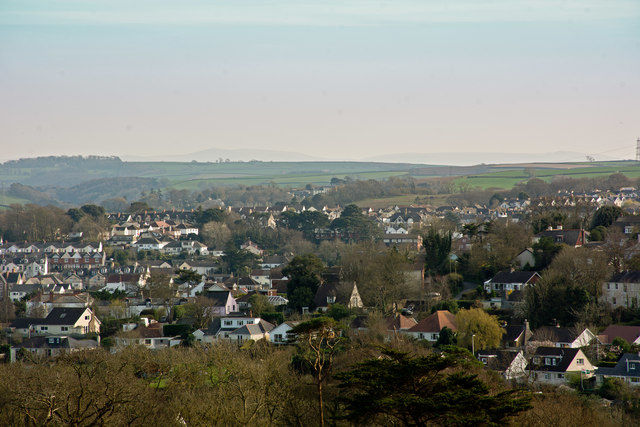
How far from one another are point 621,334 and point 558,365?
14.5 ft

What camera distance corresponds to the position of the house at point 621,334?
37.0 metres

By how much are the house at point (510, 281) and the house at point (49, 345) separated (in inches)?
699

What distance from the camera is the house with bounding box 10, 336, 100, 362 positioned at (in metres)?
41.6

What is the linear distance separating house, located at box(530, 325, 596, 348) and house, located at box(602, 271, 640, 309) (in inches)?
137

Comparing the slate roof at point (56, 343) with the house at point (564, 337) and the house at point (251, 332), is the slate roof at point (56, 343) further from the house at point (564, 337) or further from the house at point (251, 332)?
the house at point (564, 337)

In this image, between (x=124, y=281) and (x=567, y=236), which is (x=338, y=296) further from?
(x=124, y=281)

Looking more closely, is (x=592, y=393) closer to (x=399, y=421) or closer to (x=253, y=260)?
Answer: (x=399, y=421)

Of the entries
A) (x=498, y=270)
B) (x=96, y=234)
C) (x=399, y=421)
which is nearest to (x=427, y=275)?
(x=498, y=270)

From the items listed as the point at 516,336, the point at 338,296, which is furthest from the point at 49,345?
the point at 516,336

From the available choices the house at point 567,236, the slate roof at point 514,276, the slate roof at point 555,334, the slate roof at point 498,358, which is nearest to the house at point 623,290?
the slate roof at point 555,334

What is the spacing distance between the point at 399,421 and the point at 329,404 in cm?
551

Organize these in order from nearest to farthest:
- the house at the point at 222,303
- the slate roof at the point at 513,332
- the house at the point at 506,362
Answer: the house at the point at 506,362, the slate roof at the point at 513,332, the house at the point at 222,303

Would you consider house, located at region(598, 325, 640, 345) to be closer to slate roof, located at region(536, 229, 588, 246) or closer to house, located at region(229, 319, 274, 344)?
slate roof, located at region(536, 229, 588, 246)

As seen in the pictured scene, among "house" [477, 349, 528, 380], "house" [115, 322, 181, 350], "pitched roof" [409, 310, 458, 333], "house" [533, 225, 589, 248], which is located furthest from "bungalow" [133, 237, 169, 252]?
"house" [477, 349, 528, 380]
